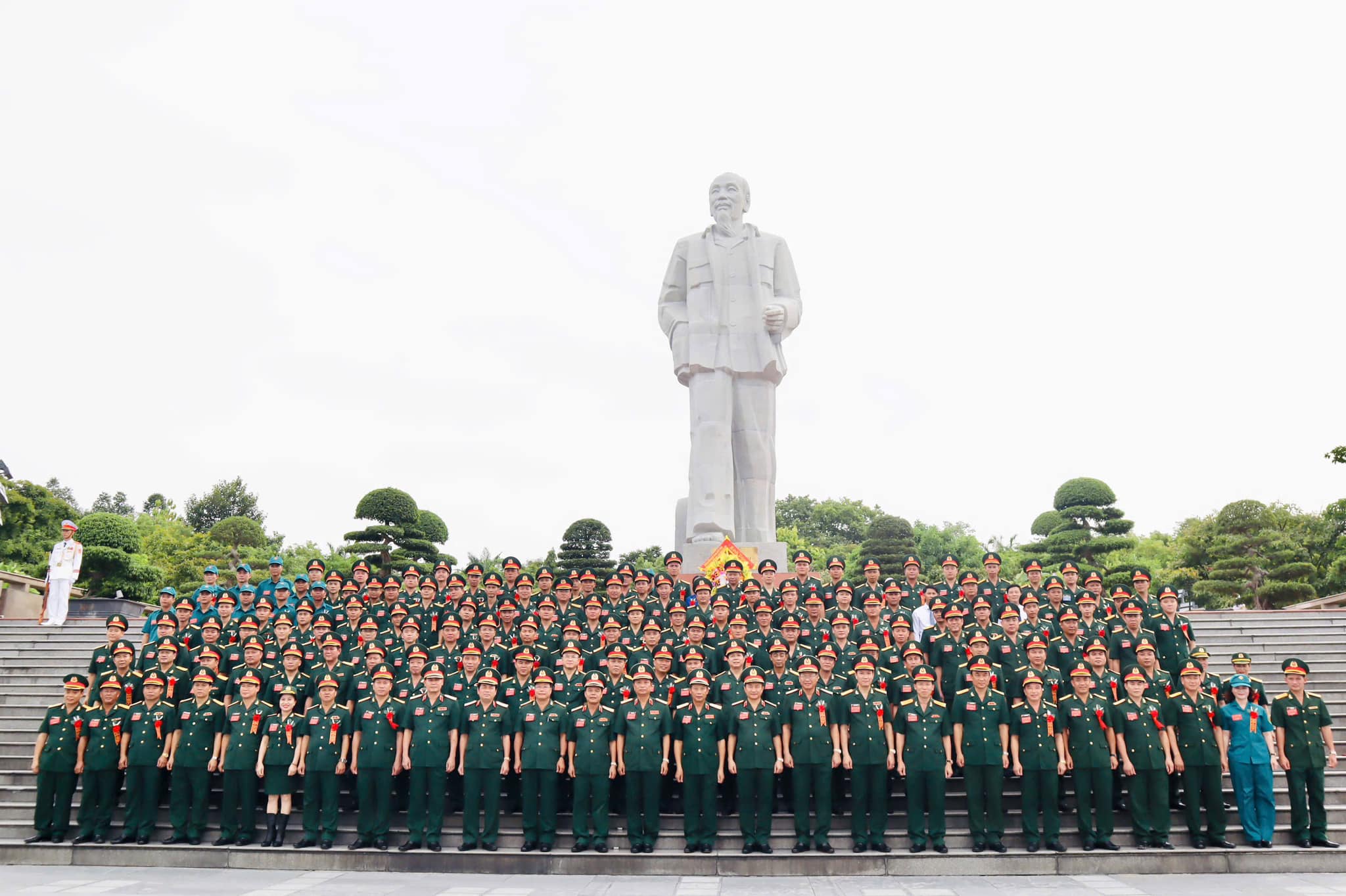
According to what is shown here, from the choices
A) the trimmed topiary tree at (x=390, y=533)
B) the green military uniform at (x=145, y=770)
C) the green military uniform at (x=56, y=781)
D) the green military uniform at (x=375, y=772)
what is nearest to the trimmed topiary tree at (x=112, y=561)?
A: the trimmed topiary tree at (x=390, y=533)

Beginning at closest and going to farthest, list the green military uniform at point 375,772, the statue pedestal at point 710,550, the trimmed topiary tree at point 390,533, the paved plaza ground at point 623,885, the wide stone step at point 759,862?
the paved plaza ground at point 623,885 → the wide stone step at point 759,862 → the green military uniform at point 375,772 → the statue pedestal at point 710,550 → the trimmed topiary tree at point 390,533

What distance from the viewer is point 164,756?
8609 millimetres

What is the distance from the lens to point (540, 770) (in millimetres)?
8148

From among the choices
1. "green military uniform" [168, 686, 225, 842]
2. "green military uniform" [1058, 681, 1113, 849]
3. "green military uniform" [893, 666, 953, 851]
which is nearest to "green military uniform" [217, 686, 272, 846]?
"green military uniform" [168, 686, 225, 842]

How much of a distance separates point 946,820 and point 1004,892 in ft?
4.82

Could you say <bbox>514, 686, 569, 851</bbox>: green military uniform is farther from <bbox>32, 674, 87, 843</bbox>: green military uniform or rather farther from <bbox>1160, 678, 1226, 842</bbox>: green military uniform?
<bbox>1160, 678, 1226, 842</bbox>: green military uniform

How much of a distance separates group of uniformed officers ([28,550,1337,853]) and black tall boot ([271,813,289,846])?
0.07 feet

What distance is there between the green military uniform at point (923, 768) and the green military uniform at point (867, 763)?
184 millimetres

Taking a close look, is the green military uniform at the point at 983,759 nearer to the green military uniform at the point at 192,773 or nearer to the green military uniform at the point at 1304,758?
the green military uniform at the point at 1304,758

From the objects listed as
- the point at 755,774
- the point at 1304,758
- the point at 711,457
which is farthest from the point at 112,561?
the point at 1304,758

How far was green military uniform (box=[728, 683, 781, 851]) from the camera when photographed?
Answer: 7883 millimetres

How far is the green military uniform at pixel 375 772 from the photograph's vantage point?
820 cm

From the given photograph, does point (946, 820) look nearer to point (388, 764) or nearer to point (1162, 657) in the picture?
point (1162, 657)

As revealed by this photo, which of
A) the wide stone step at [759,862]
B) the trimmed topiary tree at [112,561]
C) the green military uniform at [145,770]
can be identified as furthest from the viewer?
the trimmed topiary tree at [112,561]
